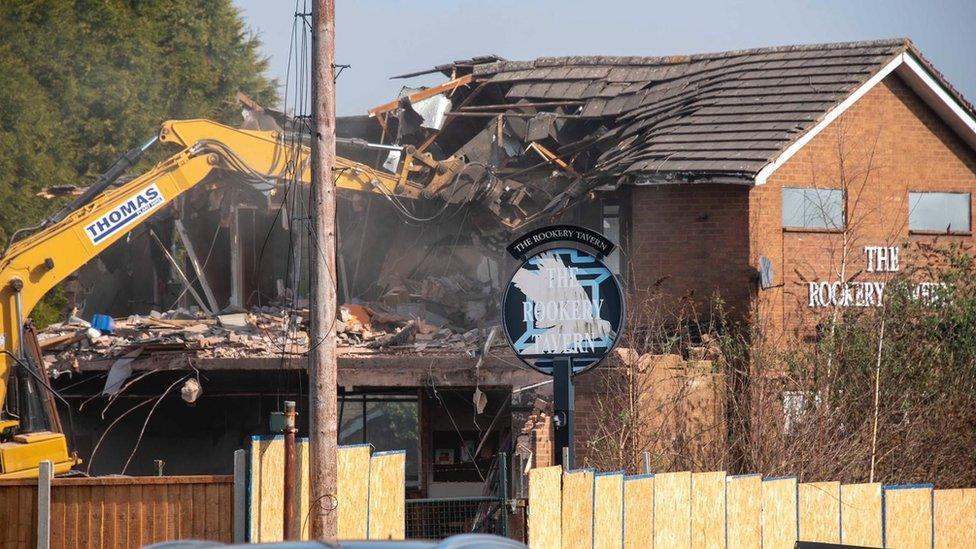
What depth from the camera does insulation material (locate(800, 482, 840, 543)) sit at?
1402 cm

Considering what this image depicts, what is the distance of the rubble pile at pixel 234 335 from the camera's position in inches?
797

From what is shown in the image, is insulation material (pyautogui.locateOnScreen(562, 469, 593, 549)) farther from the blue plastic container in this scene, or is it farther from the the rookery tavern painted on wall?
the blue plastic container

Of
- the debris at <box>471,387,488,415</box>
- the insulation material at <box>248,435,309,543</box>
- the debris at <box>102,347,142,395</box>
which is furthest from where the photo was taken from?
the debris at <box>102,347,142,395</box>

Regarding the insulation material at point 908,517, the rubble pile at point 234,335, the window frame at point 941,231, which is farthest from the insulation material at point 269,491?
the window frame at point 941,231

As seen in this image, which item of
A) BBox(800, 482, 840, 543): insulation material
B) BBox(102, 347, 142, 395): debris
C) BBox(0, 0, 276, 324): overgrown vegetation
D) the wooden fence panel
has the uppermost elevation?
BBox(0, 0, 276, 324): overgrown vegetation

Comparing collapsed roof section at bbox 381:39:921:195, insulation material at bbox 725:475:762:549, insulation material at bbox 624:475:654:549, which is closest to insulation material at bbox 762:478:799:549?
insulation material at bbox 725:475:762:549

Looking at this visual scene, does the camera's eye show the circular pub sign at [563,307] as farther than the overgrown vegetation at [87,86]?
No

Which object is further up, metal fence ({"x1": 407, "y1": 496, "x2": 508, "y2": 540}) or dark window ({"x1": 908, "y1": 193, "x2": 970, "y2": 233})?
dark window ({"x1": 908, "y1": 193, "x2": 970, "y2": 233})

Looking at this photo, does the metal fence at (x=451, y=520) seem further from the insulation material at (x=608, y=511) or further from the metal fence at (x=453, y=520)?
the insulation material at (x=608, y=511)

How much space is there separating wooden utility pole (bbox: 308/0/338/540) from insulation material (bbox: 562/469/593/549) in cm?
226

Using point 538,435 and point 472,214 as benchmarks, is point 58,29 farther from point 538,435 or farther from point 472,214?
point 538,435

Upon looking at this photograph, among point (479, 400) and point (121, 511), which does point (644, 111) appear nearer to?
point (479, 400)

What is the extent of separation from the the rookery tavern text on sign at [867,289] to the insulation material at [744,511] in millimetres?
6808

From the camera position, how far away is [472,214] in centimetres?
2353
